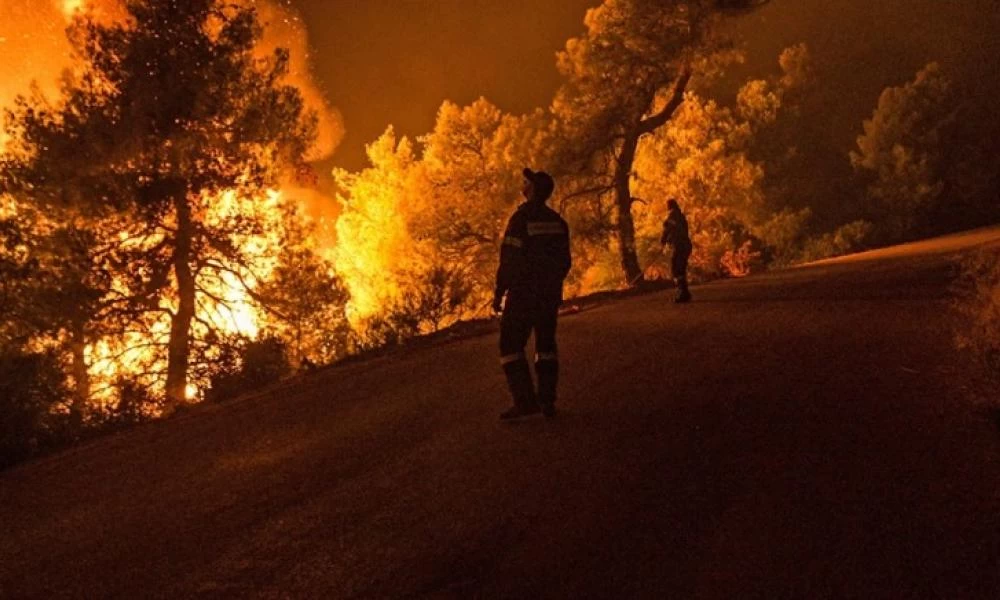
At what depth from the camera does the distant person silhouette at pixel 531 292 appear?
585 cm

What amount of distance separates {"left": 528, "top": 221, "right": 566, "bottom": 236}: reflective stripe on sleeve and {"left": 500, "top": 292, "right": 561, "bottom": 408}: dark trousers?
0.51 m

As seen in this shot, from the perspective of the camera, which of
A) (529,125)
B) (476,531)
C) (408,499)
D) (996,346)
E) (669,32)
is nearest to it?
(476,531)

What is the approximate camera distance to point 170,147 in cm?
1747

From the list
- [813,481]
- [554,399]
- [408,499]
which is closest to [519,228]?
[554,399]

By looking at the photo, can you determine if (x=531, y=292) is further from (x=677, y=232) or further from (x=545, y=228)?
(x=677, y=232)

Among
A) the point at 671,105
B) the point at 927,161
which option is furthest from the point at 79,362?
the point at 927,161

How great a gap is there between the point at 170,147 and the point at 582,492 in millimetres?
16318

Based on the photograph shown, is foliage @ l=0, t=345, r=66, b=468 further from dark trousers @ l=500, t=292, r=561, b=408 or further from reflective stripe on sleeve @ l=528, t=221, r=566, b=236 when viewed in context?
reflective stripe on sleeve @ l=528, t=221, r=566, b=236

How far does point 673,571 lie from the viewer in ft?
10.3

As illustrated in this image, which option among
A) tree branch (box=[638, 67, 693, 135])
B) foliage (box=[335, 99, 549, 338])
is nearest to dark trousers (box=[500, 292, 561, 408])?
tree branch (box=[638, 67, 693, 135])

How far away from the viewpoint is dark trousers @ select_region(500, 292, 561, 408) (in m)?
5.87

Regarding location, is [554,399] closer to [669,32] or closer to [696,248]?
[669,32]

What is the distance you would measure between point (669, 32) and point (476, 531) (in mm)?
21541

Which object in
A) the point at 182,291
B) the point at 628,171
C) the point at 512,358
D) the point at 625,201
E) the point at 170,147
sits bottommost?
the point at 512,358
